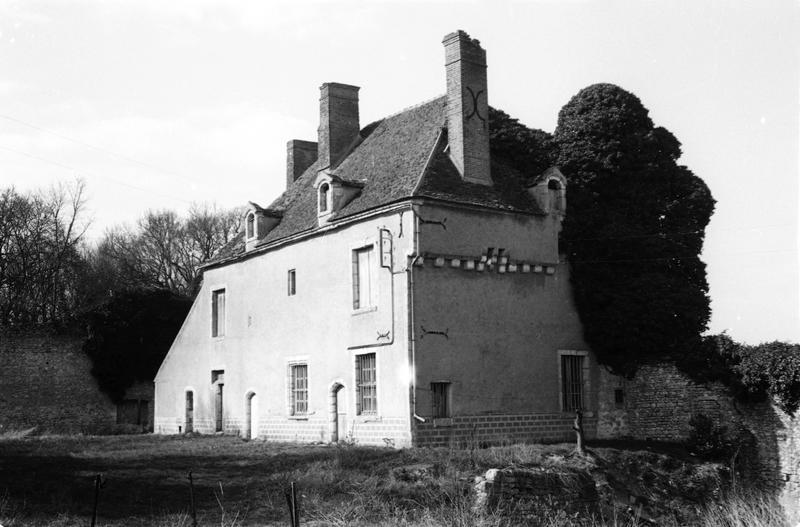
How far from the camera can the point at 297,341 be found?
26.7 meters

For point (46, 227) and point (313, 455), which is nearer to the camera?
point (313, 455)

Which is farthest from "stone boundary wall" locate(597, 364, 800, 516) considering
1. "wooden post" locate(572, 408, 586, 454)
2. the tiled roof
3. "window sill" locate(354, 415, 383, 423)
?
"window sill" locate(354, 415, 383, 423)

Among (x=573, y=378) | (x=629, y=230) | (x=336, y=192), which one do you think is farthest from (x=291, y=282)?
(x=629, y=230)

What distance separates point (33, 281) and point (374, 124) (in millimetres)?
23144

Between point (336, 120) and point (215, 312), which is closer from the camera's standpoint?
point (336, 120)

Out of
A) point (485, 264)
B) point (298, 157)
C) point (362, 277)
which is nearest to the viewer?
point (485, 264)

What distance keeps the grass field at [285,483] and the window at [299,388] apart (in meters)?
1.65

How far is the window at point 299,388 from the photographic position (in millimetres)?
26422

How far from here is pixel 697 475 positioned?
21922mm

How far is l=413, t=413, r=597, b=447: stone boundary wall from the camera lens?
72.2 feet

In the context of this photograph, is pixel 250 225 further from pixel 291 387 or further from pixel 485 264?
pixel 485 264

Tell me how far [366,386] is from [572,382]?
236 inches

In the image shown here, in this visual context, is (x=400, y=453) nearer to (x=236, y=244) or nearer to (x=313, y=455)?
(x=313, y=455)

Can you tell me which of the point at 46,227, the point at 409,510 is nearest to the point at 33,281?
the point at 46,227
